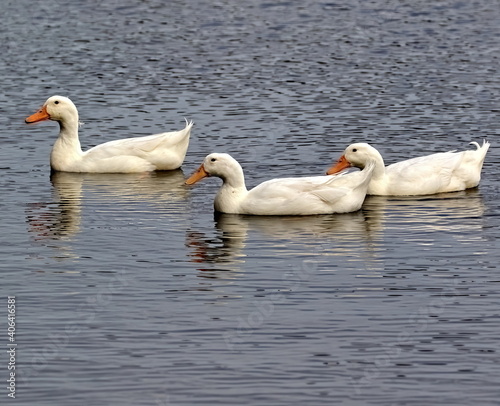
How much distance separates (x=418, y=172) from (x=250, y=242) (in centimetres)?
430

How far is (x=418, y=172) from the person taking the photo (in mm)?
22516

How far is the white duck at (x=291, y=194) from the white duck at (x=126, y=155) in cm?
386

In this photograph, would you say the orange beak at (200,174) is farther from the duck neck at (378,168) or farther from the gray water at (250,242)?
the duck neck at (378,168)

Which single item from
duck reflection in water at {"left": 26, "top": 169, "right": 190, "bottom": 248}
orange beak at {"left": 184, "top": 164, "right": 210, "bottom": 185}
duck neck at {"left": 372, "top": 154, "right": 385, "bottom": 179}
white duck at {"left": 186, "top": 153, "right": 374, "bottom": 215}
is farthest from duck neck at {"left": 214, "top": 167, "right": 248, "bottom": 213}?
duck neck at {"left": 372, "top": 154, "right": 385, "bottom": 179}

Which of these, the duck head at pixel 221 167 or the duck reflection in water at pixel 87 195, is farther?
the duck head at pixel 221 167

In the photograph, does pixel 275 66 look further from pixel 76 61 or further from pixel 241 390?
pixel 241 390

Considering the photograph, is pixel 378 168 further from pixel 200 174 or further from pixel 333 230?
pixel 200 174

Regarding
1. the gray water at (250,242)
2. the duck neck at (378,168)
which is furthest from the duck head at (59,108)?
the duck neck at (378,168)

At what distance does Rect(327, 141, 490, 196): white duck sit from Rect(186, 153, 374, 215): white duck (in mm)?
1193

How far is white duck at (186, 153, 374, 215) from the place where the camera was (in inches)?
822

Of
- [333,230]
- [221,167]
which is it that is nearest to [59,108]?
[221,167]

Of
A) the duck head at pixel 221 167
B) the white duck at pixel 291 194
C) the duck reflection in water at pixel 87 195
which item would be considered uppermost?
the duck head at pixel 221 167

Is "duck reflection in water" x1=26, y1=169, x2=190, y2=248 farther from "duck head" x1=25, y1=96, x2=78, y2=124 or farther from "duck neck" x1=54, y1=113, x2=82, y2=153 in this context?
"duck head" x1=25, y1=96, x2=78, y2=124

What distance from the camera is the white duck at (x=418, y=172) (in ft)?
73.6
